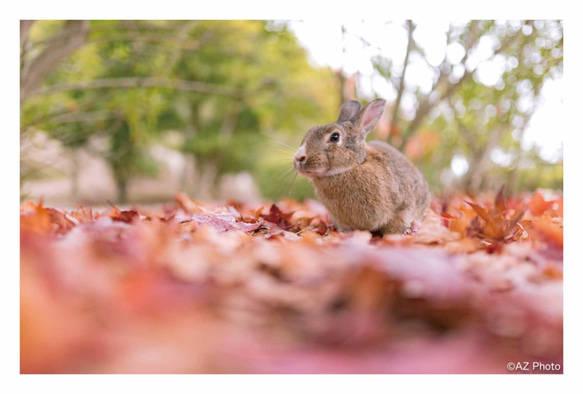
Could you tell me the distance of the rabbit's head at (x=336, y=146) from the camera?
1.66 meters

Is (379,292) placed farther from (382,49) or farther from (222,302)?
(382,49)

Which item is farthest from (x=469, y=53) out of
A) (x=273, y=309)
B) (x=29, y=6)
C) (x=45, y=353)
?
(x=45, y=353)

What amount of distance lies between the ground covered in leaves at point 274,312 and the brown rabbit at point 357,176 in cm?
76

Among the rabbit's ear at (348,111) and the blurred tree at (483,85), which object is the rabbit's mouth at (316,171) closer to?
the rabbit's ear at (348,111)

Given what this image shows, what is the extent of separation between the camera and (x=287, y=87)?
28.9ft

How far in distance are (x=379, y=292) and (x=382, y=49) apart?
2300 mm

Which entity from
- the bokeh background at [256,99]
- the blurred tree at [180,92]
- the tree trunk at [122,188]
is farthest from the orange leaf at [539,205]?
the tree trunk at [122,188]

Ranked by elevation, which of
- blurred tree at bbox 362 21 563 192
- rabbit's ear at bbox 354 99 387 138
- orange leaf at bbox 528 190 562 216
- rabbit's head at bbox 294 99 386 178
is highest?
blurred tree at bbox 362 21 563 192

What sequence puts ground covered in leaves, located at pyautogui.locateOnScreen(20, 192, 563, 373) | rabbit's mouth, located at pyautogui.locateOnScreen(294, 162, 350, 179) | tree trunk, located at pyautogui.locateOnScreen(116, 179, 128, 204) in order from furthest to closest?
tree trunk, located at pyautogui.locateOnScreen(116, 179, 128, 204), rabbit's mouth, located at pyautogui.locateOnScreen(294, 162, 350, 179), ground covered in leaves, located at pyautogui.locateOnScreen(20, 192, 563, 373)

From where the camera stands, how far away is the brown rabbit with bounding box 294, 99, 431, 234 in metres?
1.68

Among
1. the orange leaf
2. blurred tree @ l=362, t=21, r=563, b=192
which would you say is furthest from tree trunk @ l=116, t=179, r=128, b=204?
the orange leaf

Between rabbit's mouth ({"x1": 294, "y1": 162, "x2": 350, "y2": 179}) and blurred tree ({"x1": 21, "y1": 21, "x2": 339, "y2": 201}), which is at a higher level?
blurred tree ({"x1": 21, "y1": 21, "x2": 339, "y2": 201})

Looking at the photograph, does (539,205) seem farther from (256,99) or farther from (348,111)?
(256,99)

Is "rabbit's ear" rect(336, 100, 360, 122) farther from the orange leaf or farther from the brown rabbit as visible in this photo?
the orange leaf
